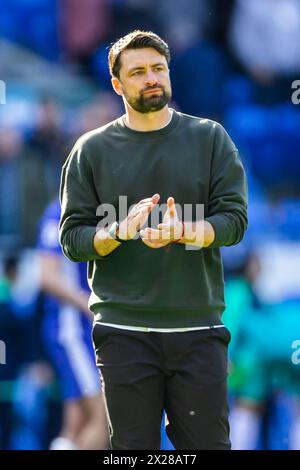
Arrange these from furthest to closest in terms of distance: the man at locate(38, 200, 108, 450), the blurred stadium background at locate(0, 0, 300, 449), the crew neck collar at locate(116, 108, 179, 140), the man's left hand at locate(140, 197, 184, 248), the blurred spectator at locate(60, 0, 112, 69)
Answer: the blurred spectator at locate(60, 0, 112, 69) < the blurred stadium background at locate(0, 0, 300, 449) < the man at locate(38, 200, 108, 450) < the crew neck collar at locate(116, 108, 179, 140) < the man's left hand at locate(140, 197, 184, 248)

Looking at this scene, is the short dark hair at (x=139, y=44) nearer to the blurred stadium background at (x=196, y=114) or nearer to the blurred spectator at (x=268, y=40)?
the blurred stadium background at (x=196, y=114)

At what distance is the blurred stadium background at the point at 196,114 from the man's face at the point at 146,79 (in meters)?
3.12

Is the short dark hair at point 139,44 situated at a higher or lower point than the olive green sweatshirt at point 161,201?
higher

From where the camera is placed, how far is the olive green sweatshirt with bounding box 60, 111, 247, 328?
146 inches

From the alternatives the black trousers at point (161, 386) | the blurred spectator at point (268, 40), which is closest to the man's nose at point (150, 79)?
the black trousers at point (161, 386)

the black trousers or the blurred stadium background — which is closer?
the black trousers

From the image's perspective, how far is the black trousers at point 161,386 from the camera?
3.68 meters

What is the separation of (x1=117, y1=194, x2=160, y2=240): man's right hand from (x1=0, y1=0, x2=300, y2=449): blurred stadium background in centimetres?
326

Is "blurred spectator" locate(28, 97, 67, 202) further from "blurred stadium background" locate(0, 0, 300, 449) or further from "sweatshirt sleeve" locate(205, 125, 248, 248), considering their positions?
"sweatshirt sleeve" locate(205, 125, 248, 248)

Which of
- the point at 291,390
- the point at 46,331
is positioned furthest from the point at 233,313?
the point at 46,331

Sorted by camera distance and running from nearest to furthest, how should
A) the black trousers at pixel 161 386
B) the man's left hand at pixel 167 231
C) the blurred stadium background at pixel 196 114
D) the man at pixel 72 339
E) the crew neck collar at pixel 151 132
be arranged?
the man's left hand at pixel 167 231
the black trousers at pixel 161 386
the crew neck collar at pixel 151 132
the man at pixel 72 339
the blurred stadium background at pixel 196 114

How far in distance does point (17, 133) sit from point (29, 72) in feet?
1.26

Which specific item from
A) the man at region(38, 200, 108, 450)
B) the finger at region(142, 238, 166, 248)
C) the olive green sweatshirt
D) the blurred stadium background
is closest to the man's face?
the olive green sweatshirt

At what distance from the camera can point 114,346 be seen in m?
3.72
